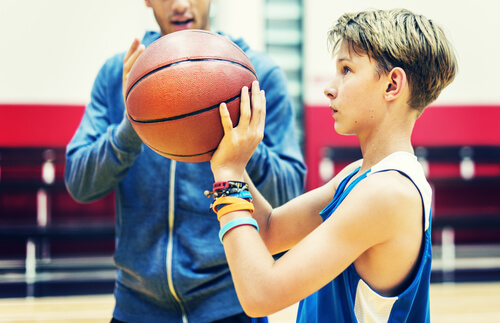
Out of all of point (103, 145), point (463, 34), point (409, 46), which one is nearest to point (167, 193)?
point (103, 145)

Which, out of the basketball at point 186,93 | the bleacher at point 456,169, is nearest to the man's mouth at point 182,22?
the basketball at point 186,93

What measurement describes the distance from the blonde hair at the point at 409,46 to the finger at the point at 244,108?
23cm

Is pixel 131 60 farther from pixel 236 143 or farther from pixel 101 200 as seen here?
pixel 101 200

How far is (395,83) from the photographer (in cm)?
104

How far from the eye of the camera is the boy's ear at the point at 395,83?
1.03 meters

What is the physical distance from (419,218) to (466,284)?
384cm

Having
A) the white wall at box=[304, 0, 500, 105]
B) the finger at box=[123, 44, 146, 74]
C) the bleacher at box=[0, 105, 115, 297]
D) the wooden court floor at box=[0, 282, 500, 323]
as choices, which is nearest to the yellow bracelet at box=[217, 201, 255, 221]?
the finger at box=[123, 44, 146, 74]

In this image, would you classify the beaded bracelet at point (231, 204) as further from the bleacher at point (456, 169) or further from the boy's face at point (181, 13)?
the bleacher at point (456, 169)

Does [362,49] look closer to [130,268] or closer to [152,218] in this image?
[152,218]

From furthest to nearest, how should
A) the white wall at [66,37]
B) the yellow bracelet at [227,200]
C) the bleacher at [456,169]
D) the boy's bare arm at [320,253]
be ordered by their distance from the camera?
the white wall at [66,37] → the bleacher at [456,169] → the yellow bracelet at [227,200] → the boy's bare arm at [320,253]

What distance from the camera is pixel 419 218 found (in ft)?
3.18

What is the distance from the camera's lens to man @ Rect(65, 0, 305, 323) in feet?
4.54

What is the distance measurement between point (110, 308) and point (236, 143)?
2.99 meters

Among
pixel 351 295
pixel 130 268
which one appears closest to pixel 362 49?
pixel 351 295
